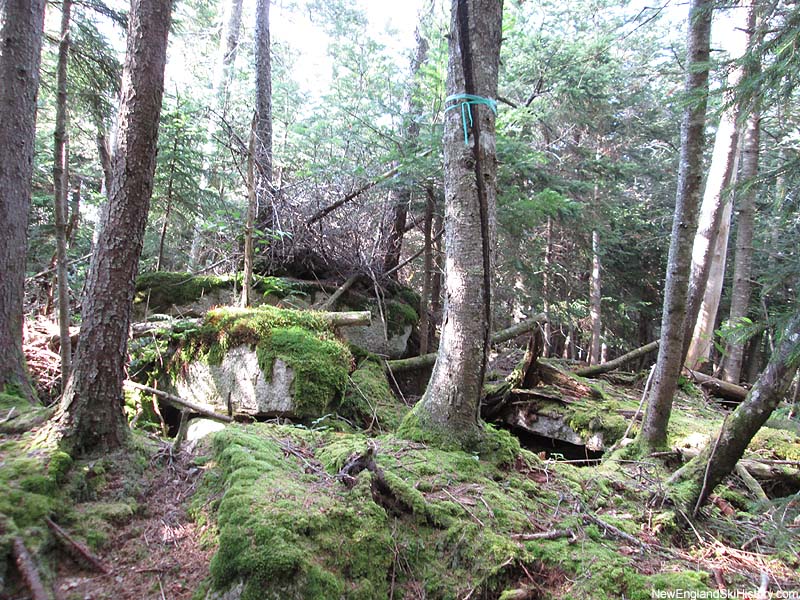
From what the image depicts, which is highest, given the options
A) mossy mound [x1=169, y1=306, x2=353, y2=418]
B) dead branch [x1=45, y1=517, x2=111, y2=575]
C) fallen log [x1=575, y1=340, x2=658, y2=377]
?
mossy mound [x1=169, y1=306, x2=353, y2=418]

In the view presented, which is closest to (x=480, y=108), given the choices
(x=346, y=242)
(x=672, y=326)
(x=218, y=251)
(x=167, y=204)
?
(x=672, y=326)

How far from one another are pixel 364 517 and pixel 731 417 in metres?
2.66

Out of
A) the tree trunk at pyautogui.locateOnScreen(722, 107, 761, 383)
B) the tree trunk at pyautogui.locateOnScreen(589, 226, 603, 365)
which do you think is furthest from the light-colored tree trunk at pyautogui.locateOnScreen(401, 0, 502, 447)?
the tree trunk at pyautogui.locateOnScreen(589, 226, 603, 365)

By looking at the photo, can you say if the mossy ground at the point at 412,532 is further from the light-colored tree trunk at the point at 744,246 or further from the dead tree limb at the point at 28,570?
the light-colored tree trunk at the point at 744,246

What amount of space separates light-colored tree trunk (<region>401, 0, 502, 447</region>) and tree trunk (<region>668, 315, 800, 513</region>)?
1615 mm

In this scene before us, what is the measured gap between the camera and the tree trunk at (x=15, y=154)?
4559 millimetres

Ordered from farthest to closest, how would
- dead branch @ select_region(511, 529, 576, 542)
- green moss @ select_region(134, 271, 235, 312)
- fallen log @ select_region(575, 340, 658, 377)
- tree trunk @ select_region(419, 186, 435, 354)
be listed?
fallen log @ select_region(575, 340, 658, 377) → tree trunk @ select_region(419, 186, 435, 354) → green moss @ select_region(134, 271, 235, 312) → dead branch @ select_region(511, 529, 576, 542)

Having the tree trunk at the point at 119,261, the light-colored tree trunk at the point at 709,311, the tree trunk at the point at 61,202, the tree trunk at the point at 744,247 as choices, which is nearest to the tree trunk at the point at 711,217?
the light-colored tree trunk at the point at 709,311

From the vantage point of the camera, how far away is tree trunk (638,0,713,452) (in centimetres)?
437

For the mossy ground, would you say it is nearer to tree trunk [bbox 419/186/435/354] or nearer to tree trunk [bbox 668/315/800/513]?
tree trunk [bbox 668/315/800/513]

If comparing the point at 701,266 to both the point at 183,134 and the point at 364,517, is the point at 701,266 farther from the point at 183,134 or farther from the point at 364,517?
the point at 183,134

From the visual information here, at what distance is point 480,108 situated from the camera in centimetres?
371

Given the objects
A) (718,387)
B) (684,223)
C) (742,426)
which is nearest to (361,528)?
(742,426)

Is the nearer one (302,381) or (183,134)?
(302,381)
